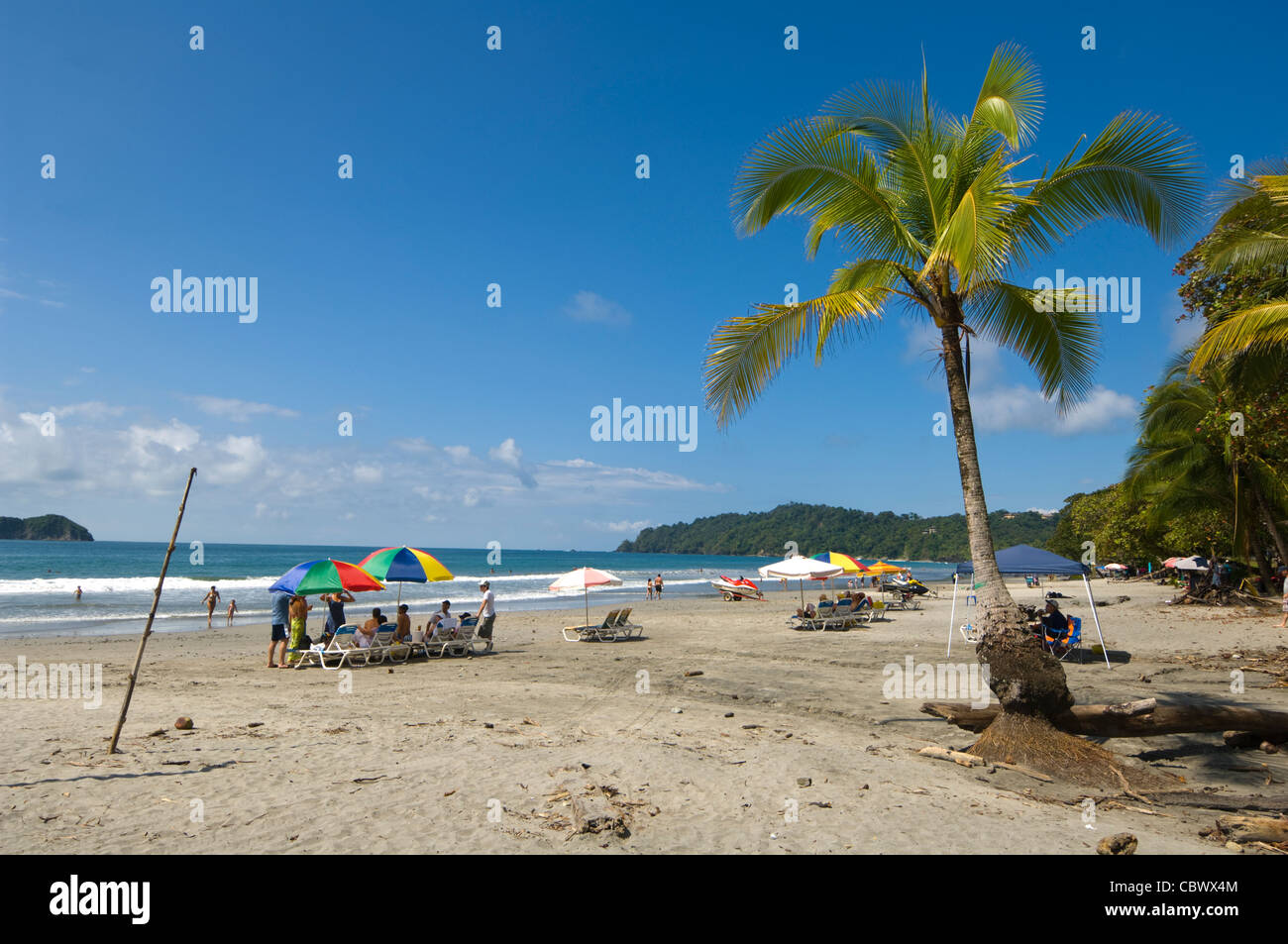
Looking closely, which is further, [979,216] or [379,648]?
[379,648]

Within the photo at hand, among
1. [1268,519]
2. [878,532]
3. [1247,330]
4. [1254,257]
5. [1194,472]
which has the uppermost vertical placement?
[1254,257]

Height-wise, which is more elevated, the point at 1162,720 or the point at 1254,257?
the point at 1254,257

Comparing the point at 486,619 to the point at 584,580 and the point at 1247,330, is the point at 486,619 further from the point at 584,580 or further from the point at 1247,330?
the point at 1247,330

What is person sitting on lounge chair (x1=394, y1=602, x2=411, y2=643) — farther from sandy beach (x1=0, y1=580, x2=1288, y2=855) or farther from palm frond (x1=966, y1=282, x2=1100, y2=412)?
palm frond (x1=966, y1=282, x2=1100, y2=412)

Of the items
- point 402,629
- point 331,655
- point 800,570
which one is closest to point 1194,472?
point 800,570

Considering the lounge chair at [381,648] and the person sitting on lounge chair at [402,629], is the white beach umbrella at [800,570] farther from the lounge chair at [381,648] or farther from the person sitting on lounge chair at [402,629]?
the lounge chair at [381,648]

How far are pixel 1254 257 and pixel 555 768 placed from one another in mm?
11106

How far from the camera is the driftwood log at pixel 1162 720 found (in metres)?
6.97

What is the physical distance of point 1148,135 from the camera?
674 cm

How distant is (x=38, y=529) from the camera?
466ft

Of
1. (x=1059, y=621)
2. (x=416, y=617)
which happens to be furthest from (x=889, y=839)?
(x=416, y=617)

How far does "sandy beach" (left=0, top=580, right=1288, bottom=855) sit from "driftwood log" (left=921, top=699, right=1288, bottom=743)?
359 mm

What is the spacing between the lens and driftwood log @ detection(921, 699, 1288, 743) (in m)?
Result: 6.97
